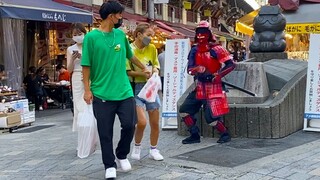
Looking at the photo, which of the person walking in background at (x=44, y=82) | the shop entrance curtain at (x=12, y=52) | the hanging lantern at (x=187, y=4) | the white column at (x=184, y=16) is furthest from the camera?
the white column at (x=184, y=16)

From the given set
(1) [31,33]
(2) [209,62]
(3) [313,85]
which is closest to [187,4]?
(1) [31,33]

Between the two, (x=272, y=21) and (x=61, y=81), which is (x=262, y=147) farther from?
(x=61, y=81)

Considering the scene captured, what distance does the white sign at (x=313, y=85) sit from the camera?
25.9 ft

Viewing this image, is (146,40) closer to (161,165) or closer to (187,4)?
(161,165)

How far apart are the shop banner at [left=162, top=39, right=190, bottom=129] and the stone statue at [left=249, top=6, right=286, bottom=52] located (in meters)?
2.62

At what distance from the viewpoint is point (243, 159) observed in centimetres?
605

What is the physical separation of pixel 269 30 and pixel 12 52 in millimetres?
6832

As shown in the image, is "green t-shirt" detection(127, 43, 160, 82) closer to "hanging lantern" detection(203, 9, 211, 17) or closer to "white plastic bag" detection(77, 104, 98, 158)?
"white plastic bag" detection(77, 104, 98, 158)

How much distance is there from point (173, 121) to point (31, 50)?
28.7 feet

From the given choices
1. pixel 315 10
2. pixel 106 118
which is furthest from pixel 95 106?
pixel 315 10

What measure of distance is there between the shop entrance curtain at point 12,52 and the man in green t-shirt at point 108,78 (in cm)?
850

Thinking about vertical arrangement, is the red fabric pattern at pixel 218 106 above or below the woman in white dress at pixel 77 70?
below

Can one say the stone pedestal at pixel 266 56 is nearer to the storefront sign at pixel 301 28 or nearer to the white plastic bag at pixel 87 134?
the white plastic bag at pixel 87 134

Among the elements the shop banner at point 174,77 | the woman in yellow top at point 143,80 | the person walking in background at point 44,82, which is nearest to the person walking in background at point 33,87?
the person walking in background at point 44,82
